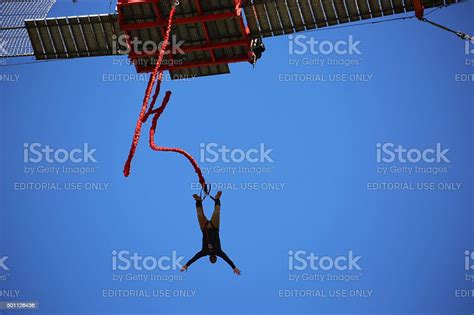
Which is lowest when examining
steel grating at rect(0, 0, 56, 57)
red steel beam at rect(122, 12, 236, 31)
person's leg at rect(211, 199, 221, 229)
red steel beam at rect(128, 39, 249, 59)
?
person's leg at rect(211, 199, 221, 229)

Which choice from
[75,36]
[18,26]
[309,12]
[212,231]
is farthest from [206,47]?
[18,26]

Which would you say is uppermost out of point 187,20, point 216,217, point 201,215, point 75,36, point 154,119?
point 75,36

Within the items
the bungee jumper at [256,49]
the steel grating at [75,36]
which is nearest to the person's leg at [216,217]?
the bungee jumper at [256,49]

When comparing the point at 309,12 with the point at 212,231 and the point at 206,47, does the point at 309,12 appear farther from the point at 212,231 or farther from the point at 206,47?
the point at 212,231

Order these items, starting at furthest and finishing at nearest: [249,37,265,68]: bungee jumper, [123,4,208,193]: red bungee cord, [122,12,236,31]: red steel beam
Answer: [249,37,265,68]: bungee jumper, [122,12,236,31]: red steel beam, [123,4,208,193]: red bungee cord

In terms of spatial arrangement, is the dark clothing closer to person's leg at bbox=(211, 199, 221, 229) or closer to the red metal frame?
person's leg at bbox=(211, 199, 221, 229)

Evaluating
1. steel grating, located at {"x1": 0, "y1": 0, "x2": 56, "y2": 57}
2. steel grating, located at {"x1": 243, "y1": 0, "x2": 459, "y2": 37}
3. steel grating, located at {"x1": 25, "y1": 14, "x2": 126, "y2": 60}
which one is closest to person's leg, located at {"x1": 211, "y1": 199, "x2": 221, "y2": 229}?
steel grating, located at {"x1": 243, "y1": 0, "x2": 459, "y2": 37}
